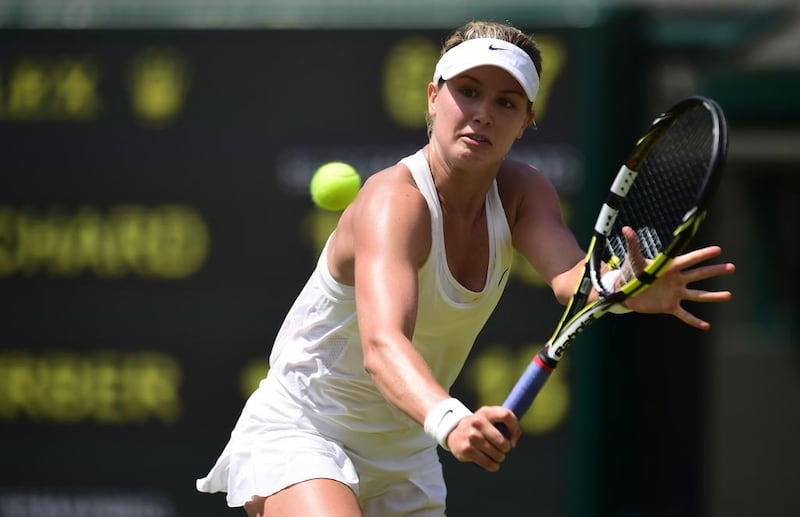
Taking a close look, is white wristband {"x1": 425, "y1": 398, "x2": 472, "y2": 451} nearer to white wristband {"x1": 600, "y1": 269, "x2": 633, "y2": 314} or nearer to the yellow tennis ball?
white wristband {"x1": 600, "y1": 269, "x2": 633, "y2": 314}

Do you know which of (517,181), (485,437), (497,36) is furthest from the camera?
(517,181)

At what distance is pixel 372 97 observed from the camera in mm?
5832

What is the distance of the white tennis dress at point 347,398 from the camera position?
3521 millimetres

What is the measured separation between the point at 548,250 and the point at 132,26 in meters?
2.86

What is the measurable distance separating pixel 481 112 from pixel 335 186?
71 cm

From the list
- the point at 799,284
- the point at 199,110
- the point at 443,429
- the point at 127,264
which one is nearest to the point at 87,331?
the point at 127,264

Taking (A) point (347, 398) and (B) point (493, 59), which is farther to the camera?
(A) point (347, 398)

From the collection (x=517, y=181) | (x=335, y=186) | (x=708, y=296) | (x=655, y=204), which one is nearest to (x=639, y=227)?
(x=655, y=204)

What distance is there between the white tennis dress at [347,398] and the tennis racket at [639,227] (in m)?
0.23

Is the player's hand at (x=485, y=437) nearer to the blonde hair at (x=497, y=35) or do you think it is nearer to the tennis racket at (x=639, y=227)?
the tennis racket at (x=639, y=227)

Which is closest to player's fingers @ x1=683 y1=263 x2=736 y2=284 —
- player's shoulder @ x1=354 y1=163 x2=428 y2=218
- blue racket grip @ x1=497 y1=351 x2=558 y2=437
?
blue racket grip @ x1=497 y1=351 x2=558 y2=437

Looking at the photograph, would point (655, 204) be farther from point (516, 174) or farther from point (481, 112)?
point (481, 112)

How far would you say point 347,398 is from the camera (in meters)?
3.69

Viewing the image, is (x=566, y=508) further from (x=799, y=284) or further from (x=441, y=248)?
(x=799, y=284)
